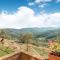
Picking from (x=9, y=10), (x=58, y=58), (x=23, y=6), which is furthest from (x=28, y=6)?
(x=58, y=58)

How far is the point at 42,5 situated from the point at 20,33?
1.21 m

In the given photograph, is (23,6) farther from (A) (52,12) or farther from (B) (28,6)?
(A) (52,12)

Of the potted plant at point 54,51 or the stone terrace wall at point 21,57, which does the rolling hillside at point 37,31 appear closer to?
the potted plant at point 54,51

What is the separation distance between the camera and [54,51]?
2.97 meters

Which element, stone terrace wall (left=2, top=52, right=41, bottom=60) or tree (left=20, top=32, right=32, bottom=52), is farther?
tree (left=20, top=32, right=32, bottom=52)

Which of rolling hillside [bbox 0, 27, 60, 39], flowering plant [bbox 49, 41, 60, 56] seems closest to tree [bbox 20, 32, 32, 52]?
rolling hillside [bbox 0, 27, 60, 39]

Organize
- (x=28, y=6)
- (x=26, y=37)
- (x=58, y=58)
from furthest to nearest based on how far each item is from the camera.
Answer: (x=28, y=6) → (x=26, y=37) → (x=58, y=58)

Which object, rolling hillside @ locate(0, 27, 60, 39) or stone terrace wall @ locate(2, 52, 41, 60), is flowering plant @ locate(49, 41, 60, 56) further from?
rolling hillside @ locate(0, 27, 60, 39)

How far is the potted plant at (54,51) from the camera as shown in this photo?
110 inches

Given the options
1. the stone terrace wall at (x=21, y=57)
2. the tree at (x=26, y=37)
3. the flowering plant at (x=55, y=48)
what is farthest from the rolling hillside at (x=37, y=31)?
the stone terrace wall at (x=21, y=57)

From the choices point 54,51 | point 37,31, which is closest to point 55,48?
point 54,51

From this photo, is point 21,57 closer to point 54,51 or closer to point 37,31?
point 54,51

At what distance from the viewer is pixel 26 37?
5438mm

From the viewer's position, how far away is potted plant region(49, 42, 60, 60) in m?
2.79
